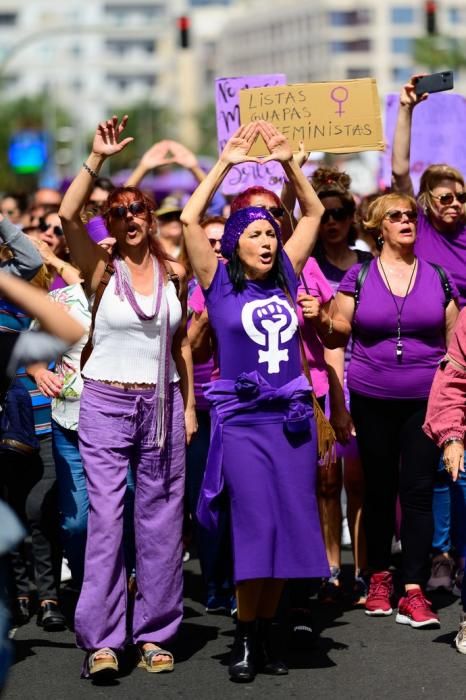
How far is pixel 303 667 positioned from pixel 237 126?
4193 mm

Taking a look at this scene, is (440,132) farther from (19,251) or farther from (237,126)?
(19,251)

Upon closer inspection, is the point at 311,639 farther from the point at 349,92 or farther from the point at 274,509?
the point at 349,92

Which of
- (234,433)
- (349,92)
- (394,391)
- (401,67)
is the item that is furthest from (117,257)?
(401,67)

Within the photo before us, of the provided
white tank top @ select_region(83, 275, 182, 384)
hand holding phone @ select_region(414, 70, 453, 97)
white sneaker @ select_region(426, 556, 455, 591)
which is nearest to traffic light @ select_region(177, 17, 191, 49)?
hand holding phone @ select_region(414, 70, 453, 97)

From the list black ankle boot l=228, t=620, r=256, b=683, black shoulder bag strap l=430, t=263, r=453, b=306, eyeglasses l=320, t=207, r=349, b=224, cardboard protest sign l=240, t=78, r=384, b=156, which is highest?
cardboard protest sign l=240, t=78, r=384, b=156

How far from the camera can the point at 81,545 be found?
7.46m

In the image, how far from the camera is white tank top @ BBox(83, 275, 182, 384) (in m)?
6.89

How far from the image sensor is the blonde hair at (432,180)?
841 cm

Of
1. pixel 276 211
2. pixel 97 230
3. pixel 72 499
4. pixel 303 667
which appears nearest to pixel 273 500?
pixel 303 667

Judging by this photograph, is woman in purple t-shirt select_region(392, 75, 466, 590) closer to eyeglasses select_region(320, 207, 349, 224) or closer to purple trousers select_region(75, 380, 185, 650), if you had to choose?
eyeglasses select_region(320, 207, 349, 224)

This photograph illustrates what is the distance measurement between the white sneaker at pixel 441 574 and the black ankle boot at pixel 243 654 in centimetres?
185

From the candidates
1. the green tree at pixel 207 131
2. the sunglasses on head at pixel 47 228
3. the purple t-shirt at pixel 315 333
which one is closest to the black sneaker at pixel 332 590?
the purple t-shirt at pixel 315 333

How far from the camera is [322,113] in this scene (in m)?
8.72

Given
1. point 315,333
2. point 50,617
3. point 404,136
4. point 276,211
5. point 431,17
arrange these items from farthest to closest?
1. point 431,17
2. point 404,136
3. point 315,333
4. point 50,617
5. point 276,211
